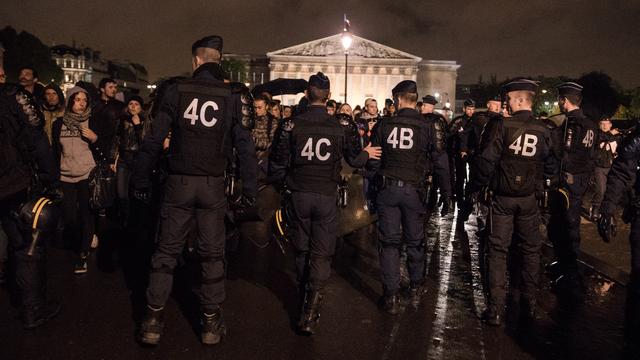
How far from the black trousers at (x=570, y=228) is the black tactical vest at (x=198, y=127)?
4404 millimetres

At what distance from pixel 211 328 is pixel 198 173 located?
125 centimetres

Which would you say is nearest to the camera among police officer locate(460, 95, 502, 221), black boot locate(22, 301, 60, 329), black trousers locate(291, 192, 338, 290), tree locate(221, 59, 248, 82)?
black boot locate(22, 301, 60, 329)

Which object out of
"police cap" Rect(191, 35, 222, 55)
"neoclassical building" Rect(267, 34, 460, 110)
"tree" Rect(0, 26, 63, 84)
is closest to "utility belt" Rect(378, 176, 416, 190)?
"police cap" Rect(191, 35, 222, 55)

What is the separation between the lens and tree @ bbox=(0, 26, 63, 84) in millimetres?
66250

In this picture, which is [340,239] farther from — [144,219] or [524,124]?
[524,124]

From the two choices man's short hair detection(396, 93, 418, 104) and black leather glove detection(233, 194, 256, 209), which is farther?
man's short hair detection(396, 93, 418, 104)

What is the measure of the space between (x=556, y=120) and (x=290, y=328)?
448 cm

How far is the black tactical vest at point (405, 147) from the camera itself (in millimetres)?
5195

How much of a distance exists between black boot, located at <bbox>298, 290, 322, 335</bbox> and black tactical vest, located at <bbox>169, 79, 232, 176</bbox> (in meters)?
1.35

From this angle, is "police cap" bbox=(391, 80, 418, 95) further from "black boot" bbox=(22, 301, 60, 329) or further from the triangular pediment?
the triangular pediment

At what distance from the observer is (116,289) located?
555cm

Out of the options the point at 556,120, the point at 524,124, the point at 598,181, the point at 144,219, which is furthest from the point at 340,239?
the point at 598,181

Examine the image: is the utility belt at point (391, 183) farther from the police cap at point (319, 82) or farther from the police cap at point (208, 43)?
the police cap at point (208, 43)

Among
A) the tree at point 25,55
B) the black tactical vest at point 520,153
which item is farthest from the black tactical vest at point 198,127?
the tree at point 25,55
